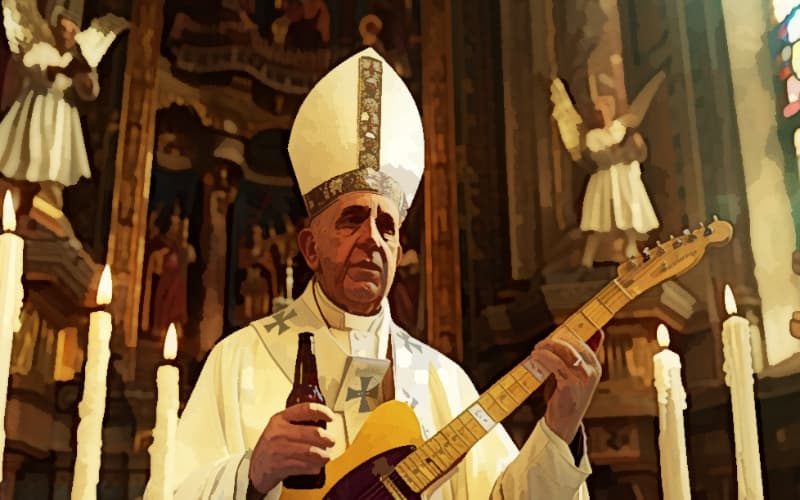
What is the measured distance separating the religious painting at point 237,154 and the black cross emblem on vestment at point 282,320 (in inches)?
76.8

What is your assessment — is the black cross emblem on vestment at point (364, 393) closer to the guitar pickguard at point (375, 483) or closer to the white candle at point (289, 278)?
the guitar pickguard at point (375, 483)

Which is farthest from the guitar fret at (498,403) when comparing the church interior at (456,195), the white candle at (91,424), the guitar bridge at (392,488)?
the church interior at (456,195)

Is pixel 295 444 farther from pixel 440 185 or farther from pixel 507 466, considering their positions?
pixel 440 185

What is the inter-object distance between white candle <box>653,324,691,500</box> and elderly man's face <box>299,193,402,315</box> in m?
0.83

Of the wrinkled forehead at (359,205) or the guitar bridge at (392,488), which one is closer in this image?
the guitar bridge at (392,488)

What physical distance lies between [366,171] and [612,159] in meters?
2.12

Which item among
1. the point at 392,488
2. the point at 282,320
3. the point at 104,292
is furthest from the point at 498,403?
the point at 104,292

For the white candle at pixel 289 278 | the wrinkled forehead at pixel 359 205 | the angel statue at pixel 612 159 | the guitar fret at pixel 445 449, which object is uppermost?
the angel statue at pixel 612 159

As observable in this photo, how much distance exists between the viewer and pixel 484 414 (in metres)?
2.08

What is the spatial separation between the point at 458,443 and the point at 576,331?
1.20ft

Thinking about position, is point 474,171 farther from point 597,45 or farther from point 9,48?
point 9,48

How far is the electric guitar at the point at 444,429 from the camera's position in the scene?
201 centimetres

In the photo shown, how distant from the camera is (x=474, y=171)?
467cm

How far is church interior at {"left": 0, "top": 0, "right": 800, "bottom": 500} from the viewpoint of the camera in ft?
12.2
